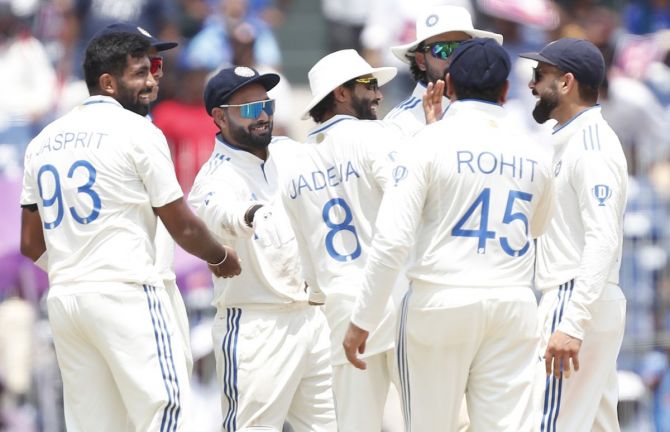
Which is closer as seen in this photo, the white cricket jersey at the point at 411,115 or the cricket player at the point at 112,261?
the cricket player at the point at 112,261

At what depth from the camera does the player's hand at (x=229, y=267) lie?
839 centimetres

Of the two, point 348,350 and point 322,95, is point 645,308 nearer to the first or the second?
point 322,95

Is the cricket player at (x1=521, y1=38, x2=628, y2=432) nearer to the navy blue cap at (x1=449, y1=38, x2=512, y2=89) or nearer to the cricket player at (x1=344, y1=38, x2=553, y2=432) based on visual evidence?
the cricket player at (x1=344, y1=38, x2=553, y2=432)

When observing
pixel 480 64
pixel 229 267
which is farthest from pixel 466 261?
pixel 229 267

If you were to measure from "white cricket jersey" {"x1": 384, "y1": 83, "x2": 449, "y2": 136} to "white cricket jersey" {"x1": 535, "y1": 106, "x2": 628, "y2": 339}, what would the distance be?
3.08 ft

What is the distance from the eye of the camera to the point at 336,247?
887 centimetres

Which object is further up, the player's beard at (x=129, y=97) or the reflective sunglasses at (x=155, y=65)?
the reflective sunglasses at (x=155, y=65)

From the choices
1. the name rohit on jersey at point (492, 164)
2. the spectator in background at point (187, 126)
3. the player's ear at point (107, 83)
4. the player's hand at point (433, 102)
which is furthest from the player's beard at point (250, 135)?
the spectator in background at point (187, 126)

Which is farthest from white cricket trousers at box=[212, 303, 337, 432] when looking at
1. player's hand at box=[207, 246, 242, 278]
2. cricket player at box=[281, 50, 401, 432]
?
player's hand at box=[207, 246, 242, 278]

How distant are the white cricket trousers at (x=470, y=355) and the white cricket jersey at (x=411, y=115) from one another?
1.78 meters

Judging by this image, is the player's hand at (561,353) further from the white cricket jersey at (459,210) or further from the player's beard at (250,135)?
the player's beard at (250,135)

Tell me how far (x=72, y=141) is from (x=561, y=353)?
276 cm

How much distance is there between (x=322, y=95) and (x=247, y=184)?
28.9 inches

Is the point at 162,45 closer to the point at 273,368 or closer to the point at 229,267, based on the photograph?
the point at 229,267
